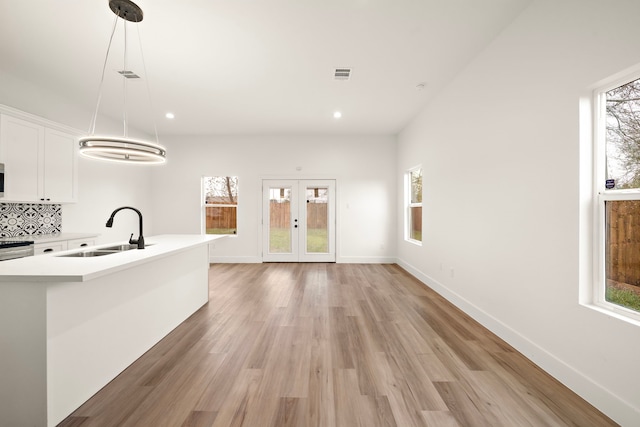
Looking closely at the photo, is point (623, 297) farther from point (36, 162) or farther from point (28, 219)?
point (28, 219)

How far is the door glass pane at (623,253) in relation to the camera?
1.65 meters

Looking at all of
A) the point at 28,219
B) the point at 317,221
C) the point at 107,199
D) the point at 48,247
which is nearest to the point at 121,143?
the point at 48,247

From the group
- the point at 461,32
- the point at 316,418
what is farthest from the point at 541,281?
the point at 461,32

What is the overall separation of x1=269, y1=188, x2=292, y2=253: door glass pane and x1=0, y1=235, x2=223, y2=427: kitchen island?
4306 mm

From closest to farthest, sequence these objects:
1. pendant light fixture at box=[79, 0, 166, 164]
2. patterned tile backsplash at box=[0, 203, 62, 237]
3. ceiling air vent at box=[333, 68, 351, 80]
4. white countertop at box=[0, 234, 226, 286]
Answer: white countertop at box=[0, 234, 226, 286] → pendant light fixture at box=[79, 0, 166, 164] → ceiling air vent at box=[333, 68, 351, 80] → patterned tile backsplash at box=[0, 203, 62, 237]

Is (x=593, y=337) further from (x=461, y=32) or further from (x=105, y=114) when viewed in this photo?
(x=105, y=114)

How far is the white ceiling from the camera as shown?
2.44 meters

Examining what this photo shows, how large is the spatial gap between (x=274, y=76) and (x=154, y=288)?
2.90 metres

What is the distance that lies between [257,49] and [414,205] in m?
3.97

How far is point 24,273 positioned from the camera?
4.97 feet

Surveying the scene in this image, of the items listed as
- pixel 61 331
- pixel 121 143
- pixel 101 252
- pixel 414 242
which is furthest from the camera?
pixel 414 242

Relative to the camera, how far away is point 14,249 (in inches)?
121

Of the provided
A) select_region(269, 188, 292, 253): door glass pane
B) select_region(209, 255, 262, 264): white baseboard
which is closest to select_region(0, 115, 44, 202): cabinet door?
select_region(209, 255, 262, 264): white baseboard

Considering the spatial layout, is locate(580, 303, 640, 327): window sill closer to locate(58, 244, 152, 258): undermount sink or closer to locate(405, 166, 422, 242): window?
locate(405, 166, 422, 242): window
